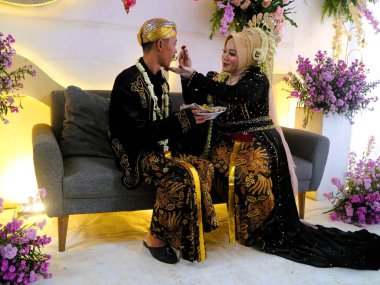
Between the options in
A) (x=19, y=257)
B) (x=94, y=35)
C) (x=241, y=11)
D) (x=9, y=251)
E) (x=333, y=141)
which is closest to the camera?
(x=9, y=251)

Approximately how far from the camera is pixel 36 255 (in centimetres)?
172

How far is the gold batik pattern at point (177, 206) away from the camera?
6.27ft

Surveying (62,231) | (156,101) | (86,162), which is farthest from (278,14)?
(62,231)

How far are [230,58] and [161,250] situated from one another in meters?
1.19

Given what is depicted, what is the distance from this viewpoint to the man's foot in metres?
1.99

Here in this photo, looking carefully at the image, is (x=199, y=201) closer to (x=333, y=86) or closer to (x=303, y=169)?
(x=303, y=169)

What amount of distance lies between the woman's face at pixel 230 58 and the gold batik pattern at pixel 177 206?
2.26 feet

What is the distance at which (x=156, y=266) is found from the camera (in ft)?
6.40

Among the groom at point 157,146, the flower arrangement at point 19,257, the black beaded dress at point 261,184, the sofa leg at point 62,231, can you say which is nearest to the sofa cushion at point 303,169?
the black beaded dress at point 261,184

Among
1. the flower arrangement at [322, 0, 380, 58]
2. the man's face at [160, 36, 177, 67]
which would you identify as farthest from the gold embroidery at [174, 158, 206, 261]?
the flower arrangement at [322, 0, 380, 58]

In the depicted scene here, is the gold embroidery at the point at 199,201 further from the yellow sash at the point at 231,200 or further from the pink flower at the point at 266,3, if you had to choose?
the pink flower at the point at 266,3

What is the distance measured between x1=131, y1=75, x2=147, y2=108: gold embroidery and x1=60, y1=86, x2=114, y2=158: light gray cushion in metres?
0.59

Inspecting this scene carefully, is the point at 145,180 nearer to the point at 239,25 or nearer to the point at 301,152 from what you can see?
the point at 301,152

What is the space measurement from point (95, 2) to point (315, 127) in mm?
1989
